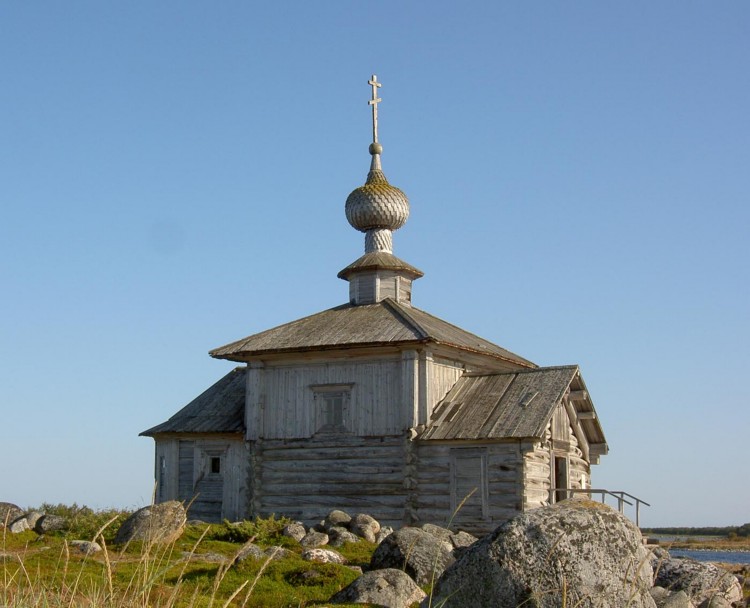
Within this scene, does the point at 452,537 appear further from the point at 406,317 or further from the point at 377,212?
the point at 377,212

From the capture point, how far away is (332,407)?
84.6 ft

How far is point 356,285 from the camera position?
30.0 meters

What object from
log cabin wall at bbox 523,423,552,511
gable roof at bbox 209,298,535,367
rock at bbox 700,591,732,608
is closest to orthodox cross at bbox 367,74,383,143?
gable roof at bbox 209,298,535,367

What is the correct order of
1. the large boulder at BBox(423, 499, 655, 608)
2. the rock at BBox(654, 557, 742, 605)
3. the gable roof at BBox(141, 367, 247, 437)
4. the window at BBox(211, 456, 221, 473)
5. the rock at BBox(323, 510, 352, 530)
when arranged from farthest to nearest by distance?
the window at BBox(211, 456, 221, 473) → the gable roof at BBox(141, 367, 247, 437) → the rock at BBox(323, 510, 352, 530) → the rock at BBox(654, 557, 742, 605) → the large boulder at BBox(423, 499, 655, 608)

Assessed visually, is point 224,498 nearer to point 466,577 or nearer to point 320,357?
point 320,357

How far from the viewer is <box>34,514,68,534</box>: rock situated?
74.9ft

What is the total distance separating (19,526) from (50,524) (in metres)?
0.72

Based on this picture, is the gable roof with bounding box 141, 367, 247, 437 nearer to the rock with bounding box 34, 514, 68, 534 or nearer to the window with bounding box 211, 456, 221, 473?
the window with bounding box 211, 456, 221, 473

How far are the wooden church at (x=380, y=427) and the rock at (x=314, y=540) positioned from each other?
348cm

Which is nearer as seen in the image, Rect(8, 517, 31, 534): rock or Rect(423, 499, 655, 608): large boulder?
Rect(423, 499, 655, 608): large boulder

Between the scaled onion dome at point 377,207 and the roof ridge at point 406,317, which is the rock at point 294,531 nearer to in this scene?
the roof ridge at point 406,317

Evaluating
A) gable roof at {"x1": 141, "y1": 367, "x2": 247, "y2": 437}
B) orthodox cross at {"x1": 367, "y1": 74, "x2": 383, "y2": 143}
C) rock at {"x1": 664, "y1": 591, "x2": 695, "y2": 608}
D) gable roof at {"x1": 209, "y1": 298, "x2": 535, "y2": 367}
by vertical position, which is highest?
orthodox cross at {"x1": 367, "y1": 74, "x2": 383, "y2": 143}

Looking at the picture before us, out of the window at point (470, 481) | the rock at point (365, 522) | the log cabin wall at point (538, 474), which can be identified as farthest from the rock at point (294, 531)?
the log cabin wall at point (538, 474)

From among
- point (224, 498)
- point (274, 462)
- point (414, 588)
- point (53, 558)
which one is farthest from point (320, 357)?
point (414, 588)
